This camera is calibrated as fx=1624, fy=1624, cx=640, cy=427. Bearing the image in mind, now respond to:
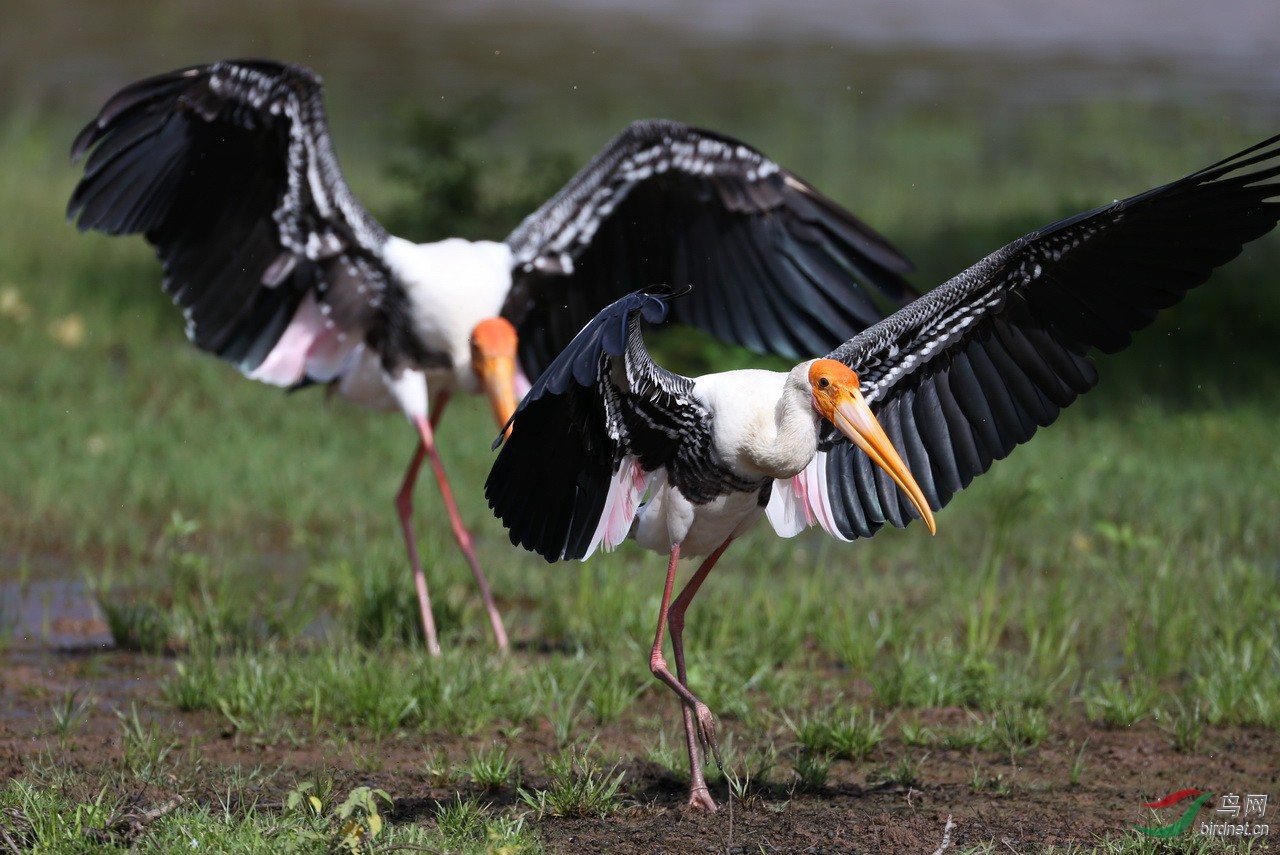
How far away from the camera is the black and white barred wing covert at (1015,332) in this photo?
3969 millimetres

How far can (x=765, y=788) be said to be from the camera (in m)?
4.08

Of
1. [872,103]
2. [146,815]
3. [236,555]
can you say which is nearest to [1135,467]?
[236,555]

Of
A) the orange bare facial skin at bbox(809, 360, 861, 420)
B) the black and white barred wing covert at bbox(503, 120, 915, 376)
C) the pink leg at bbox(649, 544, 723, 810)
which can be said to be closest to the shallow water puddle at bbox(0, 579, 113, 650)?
the black and white barred wing covert at bbox(503, 120, 915, 376)

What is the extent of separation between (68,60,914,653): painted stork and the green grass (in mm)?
576

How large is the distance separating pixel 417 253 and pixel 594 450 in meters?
2.09

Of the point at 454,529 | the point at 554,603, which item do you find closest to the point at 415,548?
the point at 454,529

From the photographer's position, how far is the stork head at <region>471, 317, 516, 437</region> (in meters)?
5.68

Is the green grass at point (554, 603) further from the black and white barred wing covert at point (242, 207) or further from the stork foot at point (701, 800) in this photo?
the black and white barred wing covert at point (242, 207)

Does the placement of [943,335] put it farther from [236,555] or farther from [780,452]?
[236,555]

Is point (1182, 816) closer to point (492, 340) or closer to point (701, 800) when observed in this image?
point (701, 800)

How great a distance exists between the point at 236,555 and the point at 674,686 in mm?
2793

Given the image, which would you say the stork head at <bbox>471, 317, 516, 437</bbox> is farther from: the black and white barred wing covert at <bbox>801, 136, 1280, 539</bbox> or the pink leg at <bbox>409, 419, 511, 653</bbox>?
the black and white barred wing covert at <bbox>801, 136, 1280, 539</bbox>

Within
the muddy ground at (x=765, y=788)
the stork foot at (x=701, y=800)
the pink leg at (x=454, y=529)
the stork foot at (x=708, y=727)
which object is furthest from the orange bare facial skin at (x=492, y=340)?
the stork foot at (x=701, y=800)

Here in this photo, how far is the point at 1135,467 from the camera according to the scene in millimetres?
7379
